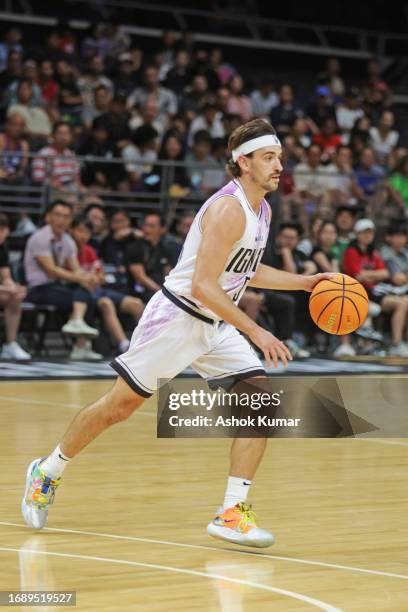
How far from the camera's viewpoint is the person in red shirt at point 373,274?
1588 centimetres

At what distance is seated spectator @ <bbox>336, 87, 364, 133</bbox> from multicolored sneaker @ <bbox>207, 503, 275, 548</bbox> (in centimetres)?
1638

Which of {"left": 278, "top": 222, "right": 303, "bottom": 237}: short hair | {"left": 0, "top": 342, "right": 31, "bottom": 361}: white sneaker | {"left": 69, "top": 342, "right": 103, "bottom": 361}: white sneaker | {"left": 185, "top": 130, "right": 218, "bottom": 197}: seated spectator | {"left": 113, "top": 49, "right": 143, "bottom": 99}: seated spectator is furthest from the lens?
{"left": 113, "top": 49, "right": 143, "bottom": 99}: seated spectator

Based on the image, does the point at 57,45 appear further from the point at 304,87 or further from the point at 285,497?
the point at 285,497

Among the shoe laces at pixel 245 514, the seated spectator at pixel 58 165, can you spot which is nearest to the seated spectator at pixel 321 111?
the seated spectator at pixel 58 165

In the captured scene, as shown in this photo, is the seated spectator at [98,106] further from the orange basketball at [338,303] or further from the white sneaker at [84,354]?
the orange basketball at [338,303]

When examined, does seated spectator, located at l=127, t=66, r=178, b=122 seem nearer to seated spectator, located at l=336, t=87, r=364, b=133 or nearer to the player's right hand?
seated spectator, located at l=336, t=87, r=364, b=133

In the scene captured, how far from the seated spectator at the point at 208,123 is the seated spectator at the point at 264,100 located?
6.75 feet

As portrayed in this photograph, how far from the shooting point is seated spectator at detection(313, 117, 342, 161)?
2008 centimetres

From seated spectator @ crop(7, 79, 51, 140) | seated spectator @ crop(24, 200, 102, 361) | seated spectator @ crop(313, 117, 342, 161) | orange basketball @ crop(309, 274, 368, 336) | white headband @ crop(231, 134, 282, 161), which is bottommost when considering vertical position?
orange basketball @ crop(309, 274, 368, 336)

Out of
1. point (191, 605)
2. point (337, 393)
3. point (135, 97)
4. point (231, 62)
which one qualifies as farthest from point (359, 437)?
point (231, 62)

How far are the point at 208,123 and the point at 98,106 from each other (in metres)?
1.80

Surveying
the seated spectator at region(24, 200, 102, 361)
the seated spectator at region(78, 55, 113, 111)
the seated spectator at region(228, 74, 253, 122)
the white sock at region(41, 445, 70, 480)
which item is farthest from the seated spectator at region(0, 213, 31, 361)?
the white sock at region(41, 445, 70, 480)

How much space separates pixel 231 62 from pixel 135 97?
4799 mm

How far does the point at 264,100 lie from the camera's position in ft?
68.1
